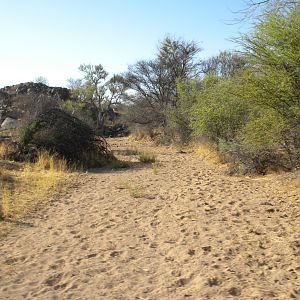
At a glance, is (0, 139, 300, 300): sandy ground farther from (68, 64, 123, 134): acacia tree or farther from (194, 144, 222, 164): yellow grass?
(68, 64, 123, 134): acacia tree

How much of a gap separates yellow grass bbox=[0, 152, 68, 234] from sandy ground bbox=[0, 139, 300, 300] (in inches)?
17.5

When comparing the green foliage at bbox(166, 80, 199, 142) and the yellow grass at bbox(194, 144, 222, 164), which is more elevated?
the green foliage at bbox(166, 80, 199, 142)

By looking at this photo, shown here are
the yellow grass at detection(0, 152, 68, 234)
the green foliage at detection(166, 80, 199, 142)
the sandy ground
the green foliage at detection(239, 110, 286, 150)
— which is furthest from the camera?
the green foliage at detection(166, 80, 199, 142)

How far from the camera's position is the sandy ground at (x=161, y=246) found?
4.63 meters

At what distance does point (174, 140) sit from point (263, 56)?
1604 centimetres

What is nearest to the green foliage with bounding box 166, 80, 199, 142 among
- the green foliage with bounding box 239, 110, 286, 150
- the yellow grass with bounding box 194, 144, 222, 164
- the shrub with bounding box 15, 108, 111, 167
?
the yellow grass with bounding box 194, 144, 222, 164

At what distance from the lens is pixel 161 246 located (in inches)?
242

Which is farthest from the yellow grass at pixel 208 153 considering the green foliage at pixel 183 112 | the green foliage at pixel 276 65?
the green foliage at pixel 276 65

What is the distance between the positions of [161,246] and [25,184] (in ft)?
19.7

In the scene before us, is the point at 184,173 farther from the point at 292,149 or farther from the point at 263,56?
the point at 263,56

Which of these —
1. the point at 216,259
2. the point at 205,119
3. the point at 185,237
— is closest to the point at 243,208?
the point at 185,237

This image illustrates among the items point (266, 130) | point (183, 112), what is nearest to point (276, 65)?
point (266, 130)

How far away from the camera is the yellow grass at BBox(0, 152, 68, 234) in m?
8.05

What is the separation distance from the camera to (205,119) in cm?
1723
